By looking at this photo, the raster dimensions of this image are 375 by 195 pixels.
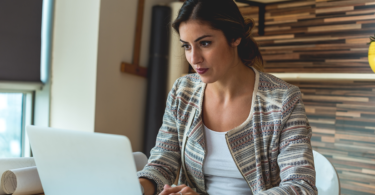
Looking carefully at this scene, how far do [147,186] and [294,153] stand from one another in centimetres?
41

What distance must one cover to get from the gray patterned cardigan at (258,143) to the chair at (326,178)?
143 mm

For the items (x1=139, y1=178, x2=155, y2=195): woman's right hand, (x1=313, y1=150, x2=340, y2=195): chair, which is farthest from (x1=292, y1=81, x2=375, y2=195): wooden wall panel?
(x1=139, y1=178, x2=155, y2=195): woman's right hand

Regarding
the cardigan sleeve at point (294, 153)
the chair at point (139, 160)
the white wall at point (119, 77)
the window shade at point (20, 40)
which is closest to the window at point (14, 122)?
the window shade at point (20, 40)

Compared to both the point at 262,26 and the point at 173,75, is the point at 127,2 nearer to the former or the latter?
the point at 173,75

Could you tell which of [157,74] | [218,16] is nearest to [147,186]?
[218,16]

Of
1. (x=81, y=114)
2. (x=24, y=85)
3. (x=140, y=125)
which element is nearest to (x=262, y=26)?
(x=140, y=125)

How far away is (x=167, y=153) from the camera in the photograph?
113 cm

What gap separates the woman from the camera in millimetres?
999

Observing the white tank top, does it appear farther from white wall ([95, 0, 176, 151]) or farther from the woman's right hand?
white wall ([95, 0, 176, 151])

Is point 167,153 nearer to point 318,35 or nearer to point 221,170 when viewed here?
point 221,170

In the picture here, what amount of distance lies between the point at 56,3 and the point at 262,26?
3.93 ft

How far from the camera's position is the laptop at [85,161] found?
65 centimetres

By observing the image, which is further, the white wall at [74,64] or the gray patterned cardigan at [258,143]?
the white wall at [74,64]

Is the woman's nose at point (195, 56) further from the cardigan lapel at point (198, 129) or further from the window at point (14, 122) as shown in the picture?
the window at point (14, 122)
